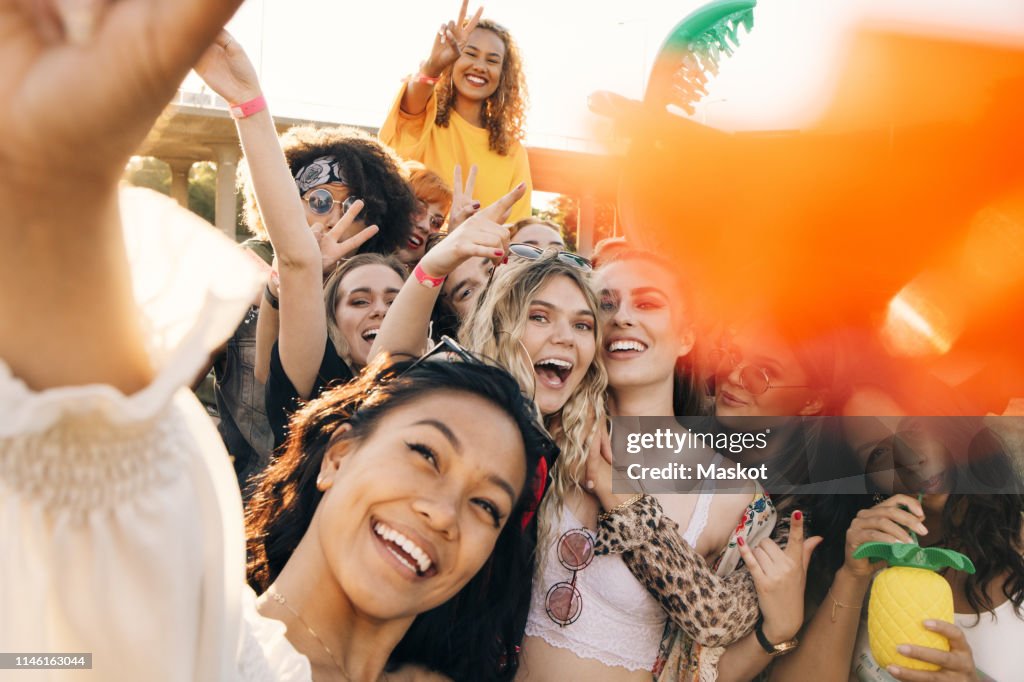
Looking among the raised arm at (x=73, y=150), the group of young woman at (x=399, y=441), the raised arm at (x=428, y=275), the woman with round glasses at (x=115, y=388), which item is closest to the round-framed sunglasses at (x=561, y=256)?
the group of young woman at (x=399, y=441)

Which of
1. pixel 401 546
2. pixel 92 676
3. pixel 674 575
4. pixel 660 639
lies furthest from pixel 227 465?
pixel 660 639

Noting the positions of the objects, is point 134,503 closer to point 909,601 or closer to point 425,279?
point 425,279

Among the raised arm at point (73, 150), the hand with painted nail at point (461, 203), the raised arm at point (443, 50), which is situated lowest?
the hand with painted nail at point (461, 203)

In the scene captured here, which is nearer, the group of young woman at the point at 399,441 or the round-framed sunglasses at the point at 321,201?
the group of young woman at the point at 399,441

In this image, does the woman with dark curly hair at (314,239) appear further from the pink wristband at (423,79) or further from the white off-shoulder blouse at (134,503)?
the white off-shoulder blouse at (134,503)

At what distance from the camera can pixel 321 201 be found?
2268mm

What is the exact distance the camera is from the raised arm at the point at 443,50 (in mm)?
2529

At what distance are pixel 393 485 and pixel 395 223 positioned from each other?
1.28 m

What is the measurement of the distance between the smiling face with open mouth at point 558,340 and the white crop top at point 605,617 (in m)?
0.34

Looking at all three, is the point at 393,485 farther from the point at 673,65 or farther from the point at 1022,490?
the point at 1022,490

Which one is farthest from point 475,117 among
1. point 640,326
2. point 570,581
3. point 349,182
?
point 570,581

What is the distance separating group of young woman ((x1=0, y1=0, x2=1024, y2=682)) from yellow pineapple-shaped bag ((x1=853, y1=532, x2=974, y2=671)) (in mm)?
29

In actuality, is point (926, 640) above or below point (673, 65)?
below

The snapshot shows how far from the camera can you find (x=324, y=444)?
5.05ft
